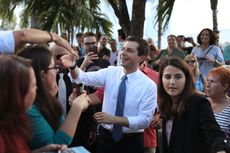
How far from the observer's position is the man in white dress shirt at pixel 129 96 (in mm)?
3691

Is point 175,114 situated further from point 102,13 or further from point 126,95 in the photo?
point 102,13

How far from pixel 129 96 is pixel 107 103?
25 cm

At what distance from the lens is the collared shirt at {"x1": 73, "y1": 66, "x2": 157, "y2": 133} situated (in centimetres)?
367

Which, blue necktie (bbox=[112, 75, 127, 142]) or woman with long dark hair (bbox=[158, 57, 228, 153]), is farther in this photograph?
blue necktie (bbox=[112, 75, 127, 142])

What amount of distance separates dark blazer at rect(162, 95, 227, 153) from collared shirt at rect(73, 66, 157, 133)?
58 centimetres

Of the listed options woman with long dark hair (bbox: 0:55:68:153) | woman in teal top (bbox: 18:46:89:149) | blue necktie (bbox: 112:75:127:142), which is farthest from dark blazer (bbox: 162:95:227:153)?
woman with long dark hair (bbox: 0:55:68:153)

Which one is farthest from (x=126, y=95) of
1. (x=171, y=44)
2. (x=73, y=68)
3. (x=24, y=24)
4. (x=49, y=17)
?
(x=24, y=24)

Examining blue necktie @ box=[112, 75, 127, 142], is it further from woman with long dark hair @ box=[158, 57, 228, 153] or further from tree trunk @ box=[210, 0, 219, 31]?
tree trunk @ box=[210, 0, 219, 31]

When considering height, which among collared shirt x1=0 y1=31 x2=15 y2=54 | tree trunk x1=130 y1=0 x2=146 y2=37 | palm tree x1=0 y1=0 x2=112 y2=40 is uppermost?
palm tree x1=0 y1=0 x2=112 y2=40

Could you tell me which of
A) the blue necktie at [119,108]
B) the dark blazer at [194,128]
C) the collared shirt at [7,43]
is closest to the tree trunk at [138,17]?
the blue necktie at [119,108]

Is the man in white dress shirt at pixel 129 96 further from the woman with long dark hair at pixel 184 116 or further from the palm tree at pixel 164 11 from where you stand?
the palm tree at pixel 164 11

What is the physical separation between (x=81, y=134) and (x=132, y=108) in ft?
3.27

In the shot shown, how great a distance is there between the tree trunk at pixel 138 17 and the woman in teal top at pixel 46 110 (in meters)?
5.98

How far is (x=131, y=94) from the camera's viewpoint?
3.77 metres
